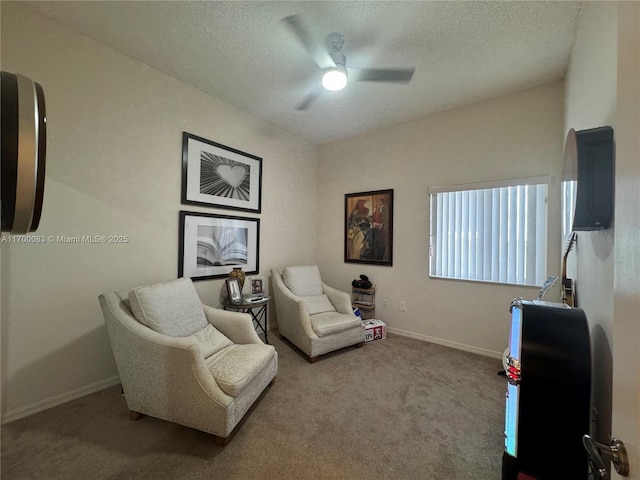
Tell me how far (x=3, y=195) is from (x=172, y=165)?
6.84 ft

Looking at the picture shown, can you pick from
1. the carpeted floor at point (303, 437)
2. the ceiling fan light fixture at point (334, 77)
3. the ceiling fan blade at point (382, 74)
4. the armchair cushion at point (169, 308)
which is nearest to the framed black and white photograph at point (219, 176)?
the armchair cushion at point (169, 308)

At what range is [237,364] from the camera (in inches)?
67.9

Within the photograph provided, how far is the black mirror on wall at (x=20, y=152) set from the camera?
60 cm

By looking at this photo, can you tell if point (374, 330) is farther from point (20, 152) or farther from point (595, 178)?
point (20, 152)

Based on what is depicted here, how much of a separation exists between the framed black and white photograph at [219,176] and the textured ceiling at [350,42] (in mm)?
590

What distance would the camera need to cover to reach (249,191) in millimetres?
3156

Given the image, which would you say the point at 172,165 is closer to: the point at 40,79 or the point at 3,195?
the point at 40,79

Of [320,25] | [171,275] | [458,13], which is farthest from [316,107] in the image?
[171,275]

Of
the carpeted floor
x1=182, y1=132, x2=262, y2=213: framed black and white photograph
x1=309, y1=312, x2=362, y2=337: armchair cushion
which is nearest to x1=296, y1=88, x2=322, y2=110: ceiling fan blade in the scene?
x1=182, y1=132, x2=262, y2=213: framed black and white photograph

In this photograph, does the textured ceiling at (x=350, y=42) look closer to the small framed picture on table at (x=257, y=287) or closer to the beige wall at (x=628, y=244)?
the beige wall at (x=628, y=244)

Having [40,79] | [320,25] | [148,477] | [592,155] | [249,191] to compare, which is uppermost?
[320,25]

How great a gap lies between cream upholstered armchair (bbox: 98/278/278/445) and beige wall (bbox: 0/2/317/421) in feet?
1.47

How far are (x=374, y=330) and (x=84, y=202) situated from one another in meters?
3.05

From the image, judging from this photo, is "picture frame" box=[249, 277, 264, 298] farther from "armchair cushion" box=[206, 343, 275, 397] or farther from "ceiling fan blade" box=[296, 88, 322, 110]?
"ceiling fan blade" box=[296, 88, 322, 110]
